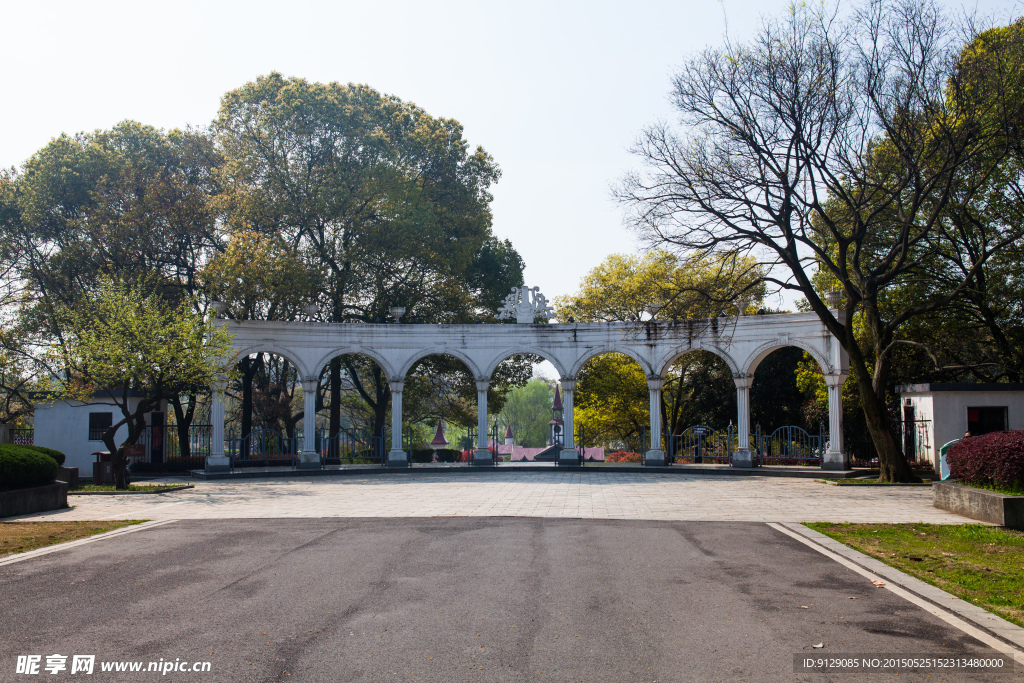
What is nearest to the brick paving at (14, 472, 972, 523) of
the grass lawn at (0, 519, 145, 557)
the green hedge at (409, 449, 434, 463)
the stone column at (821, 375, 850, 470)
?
the grass lawn at (0, 519, 145, 557)

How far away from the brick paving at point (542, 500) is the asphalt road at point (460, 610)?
3245mm

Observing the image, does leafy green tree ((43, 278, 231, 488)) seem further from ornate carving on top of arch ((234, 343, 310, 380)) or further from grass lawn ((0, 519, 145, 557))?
grass lawn ((0, 519, 145, 557))

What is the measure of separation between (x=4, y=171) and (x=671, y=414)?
102 feet

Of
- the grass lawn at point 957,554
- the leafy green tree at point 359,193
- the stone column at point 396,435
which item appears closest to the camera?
the grass lawn at point 957,554

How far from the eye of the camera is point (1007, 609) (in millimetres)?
6711

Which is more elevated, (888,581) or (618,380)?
(618,380)

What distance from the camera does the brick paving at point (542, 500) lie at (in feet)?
44.6

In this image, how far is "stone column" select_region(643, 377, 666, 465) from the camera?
26422 millimetres

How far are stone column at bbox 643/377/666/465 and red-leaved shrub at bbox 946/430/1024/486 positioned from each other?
12832mm

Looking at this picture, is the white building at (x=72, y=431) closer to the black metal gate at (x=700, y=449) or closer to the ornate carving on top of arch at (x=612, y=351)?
the ornate carving on top of arch at (x=612, y=351)

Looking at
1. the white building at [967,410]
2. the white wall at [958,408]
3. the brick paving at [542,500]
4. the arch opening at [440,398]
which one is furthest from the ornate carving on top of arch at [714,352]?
the arch opening at [440,398]

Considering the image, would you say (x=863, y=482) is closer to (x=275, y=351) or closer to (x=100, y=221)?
(x=275, y=351)

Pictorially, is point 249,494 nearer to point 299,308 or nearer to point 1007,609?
point 299,308

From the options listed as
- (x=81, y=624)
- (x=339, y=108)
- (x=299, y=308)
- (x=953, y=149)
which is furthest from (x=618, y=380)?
(x=81, y=624)
